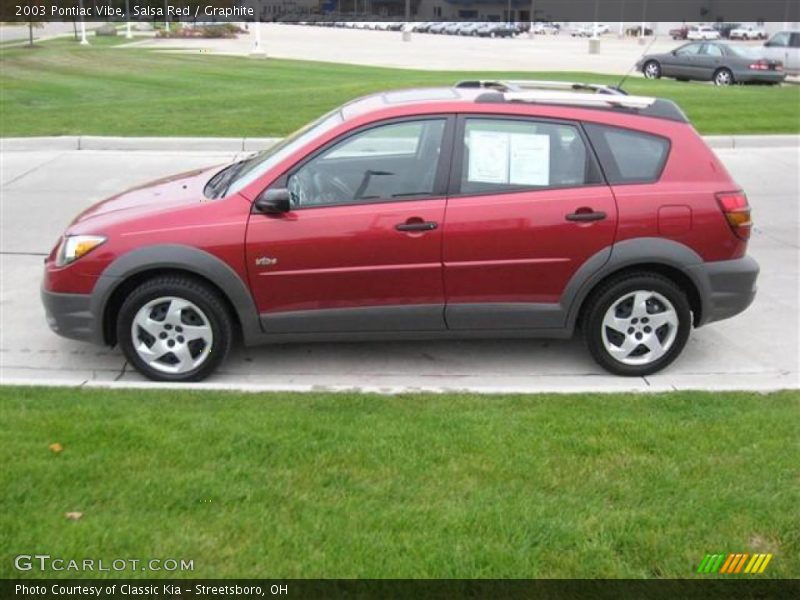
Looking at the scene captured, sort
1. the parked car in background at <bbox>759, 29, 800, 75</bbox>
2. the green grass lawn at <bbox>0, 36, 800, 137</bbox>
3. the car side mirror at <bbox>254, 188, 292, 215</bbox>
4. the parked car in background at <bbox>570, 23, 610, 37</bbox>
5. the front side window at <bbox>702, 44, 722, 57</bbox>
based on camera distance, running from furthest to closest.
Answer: the parked car in background at <bbox>570, 23, 610, 37</bbox> < the parked car in background at <bbox>759, 29, 800, 75</bbox> < the front side window at <bbox>702, 44, 722, 57</bbox> < the green grass lawn at <bbox>0, 36, 800, 137</bbox> < the car side mirror at <bbox>254, 188, 292, 215</bbox>

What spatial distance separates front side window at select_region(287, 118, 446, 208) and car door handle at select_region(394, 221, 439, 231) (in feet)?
0.58

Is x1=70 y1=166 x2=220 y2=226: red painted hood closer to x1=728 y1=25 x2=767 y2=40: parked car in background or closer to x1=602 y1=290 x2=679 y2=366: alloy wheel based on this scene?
x1=602 y1=290 x2=679 y2=366: alloy wheel

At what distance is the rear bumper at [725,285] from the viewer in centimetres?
510

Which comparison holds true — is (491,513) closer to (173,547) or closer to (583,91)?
(173,547)

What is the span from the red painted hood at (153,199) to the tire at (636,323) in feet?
8.26

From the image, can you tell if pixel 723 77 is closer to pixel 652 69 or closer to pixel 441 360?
pixel 652 69

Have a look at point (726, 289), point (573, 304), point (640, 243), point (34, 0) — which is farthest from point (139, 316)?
point (34, 0)

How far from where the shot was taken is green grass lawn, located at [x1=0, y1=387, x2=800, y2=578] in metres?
3.05

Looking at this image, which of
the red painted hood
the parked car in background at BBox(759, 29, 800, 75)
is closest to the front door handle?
the red painted hood

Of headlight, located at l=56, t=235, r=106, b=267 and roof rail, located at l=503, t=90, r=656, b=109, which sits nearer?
headlight, located at l=56, t=235, r=106, b=267

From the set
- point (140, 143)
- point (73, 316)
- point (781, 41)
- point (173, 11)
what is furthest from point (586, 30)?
point (73, 316)

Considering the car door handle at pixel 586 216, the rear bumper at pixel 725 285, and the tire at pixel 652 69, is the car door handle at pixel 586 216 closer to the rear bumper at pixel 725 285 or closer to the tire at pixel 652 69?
the rear bumper at pixel 725 285

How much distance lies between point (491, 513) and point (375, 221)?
2110mm

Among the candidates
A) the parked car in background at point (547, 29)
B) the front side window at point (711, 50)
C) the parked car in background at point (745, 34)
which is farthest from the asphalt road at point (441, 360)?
the parked car in background at point (547, 29)
